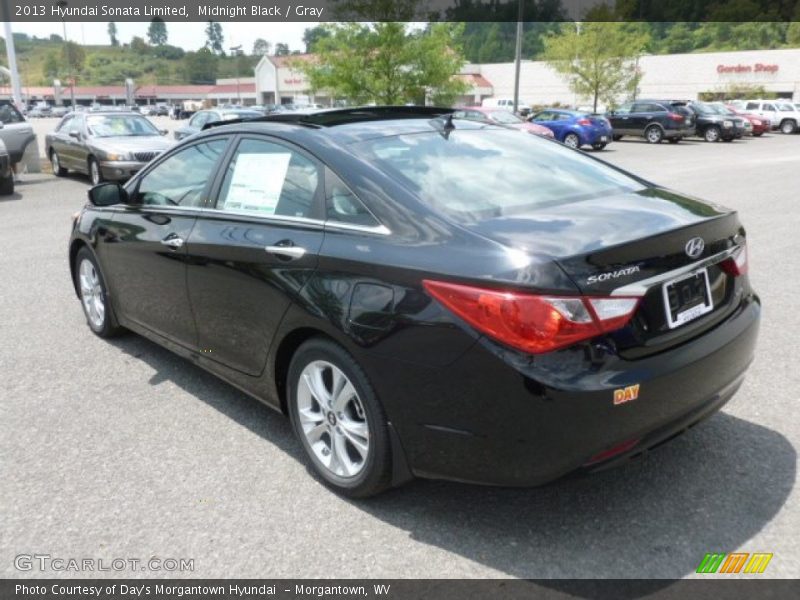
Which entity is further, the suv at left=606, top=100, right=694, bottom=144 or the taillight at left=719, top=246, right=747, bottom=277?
the suv at left=606, top=100, right=694, bottom=144

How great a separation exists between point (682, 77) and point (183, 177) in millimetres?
68693

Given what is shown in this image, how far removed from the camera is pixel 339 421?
3.12m

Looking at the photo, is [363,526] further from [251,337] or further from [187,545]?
[251,337]

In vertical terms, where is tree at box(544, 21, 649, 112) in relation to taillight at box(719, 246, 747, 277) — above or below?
above

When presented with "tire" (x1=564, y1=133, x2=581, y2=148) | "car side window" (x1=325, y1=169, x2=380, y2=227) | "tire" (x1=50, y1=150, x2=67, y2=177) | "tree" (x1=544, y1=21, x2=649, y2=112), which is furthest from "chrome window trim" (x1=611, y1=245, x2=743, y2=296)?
"tree" (x1=544, y1=21, x2=649, y2=112)

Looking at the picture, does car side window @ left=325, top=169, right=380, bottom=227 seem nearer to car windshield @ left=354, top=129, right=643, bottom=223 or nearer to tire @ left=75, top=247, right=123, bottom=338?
car windshield @ left=354, top=129, right=643, bottom=223

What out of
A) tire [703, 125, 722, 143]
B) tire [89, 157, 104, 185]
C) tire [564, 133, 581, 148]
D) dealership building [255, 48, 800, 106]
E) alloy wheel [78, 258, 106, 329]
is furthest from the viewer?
dealership building [255, 48, 800, 106]

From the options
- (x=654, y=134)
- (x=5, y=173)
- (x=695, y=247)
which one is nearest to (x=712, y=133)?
(x=654, y=134)

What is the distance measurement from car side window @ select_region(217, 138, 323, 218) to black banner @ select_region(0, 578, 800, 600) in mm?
1586

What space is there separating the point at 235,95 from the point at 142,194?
119646mm

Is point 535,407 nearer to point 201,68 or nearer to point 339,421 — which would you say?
→ point 339,421

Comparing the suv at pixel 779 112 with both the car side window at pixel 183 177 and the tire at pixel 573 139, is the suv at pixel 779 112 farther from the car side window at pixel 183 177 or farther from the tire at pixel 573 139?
the car side window at pixel 183 177

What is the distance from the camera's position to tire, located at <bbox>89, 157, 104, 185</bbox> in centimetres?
1429

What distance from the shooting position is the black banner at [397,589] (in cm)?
251
